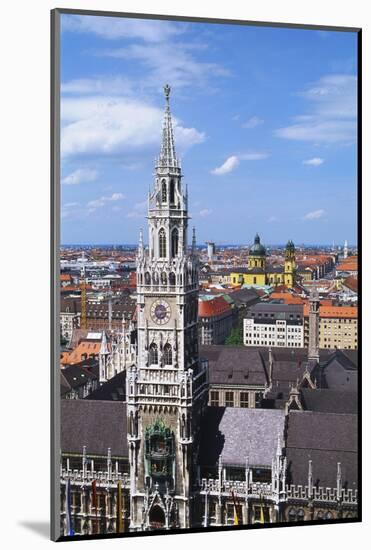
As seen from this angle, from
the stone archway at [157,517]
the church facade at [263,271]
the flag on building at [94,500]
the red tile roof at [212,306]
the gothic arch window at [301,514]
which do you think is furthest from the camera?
the red tile roof at [212,306]

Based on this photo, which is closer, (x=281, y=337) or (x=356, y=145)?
(x=356, y=145)

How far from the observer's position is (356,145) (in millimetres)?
13406

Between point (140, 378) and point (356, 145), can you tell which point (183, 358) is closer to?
point (140, 378)

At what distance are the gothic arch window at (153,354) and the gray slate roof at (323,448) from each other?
2.12 meters

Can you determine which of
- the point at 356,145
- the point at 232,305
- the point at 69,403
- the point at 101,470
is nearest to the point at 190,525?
the point at 101,470

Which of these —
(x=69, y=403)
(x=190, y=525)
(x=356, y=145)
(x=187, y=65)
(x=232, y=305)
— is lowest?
(x=190, y=525)

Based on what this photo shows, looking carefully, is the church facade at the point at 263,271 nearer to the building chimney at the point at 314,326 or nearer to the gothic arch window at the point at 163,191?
the building chimney at the point at 314,326

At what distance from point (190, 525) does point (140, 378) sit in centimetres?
220

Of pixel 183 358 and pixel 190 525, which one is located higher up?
pixel 183 358

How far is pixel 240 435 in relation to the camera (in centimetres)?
1388

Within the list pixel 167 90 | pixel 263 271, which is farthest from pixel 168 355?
pixel 167 90

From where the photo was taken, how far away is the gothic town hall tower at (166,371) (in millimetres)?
13398

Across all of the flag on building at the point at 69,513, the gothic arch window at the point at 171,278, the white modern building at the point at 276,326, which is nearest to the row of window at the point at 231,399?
the white modern building at the point at 276,326

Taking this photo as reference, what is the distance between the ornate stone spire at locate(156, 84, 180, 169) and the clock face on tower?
2.06 metres
